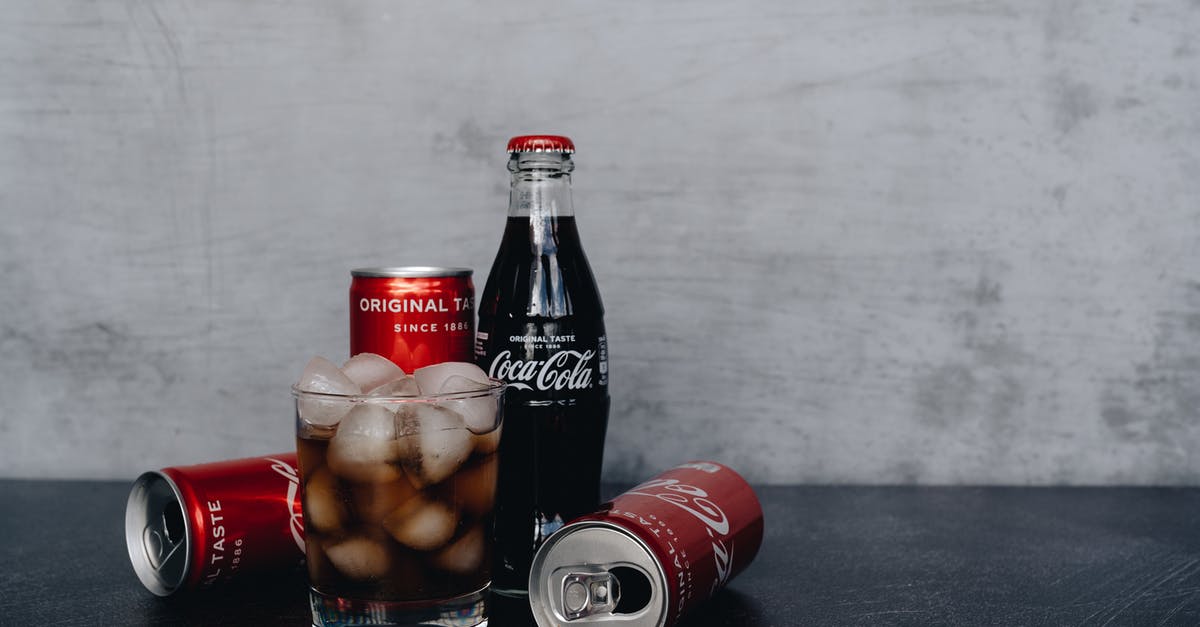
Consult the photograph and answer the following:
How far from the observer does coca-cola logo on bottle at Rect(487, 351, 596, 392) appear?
0.86 meters

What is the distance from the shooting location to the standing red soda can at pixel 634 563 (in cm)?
71

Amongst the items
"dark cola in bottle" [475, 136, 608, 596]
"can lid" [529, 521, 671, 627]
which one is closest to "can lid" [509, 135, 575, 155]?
"dark cola in bottle" [475, 136, 608, 596]

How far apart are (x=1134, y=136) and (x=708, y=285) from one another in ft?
2.11

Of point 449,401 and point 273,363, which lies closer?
point 449,401

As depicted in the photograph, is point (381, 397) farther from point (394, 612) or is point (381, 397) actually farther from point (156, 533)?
point (156, 533)

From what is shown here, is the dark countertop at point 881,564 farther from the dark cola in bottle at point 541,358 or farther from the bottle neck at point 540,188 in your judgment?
the bottle neck at point 540,188

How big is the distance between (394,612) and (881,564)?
52 centimetres

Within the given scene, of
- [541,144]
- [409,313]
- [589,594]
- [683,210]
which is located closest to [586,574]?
[589,594]

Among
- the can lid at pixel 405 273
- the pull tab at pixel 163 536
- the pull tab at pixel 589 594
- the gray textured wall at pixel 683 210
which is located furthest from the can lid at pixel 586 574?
the gray textured wall at pixel 683 210

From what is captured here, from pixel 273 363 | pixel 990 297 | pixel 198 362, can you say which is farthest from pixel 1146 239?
pixel 198 362

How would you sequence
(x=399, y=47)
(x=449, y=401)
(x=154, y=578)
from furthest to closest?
(x=399, y=47)
(x=154, y=578)
(x=449, y=401)

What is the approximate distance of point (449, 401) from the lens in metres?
0.72

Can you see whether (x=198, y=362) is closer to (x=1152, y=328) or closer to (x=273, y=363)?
(x=273, y=363)

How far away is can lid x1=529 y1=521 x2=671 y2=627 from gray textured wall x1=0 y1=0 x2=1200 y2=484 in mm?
599
